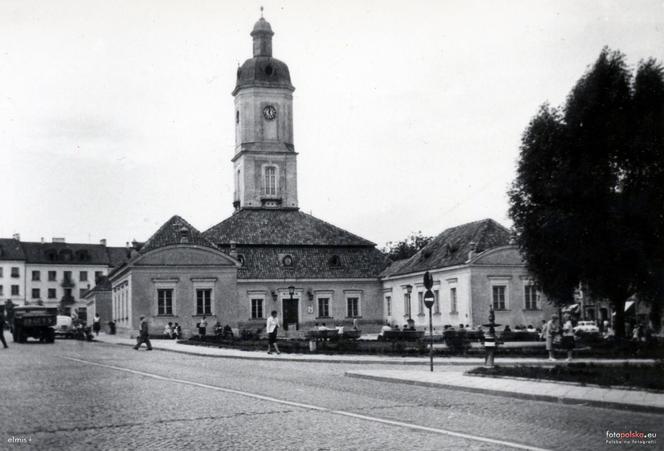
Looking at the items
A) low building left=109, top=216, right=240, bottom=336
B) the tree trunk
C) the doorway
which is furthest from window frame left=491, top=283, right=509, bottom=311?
low building left=109, top=216, right=240, bottom=336

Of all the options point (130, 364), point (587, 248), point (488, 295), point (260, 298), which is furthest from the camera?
point (260, 298)

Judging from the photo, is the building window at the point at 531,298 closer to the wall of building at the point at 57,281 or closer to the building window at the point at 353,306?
the building window at the point at 353,306

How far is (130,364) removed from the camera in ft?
85.7

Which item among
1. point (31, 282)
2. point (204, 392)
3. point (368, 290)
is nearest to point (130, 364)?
point (204, 392)

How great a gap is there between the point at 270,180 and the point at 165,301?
21.8 meters

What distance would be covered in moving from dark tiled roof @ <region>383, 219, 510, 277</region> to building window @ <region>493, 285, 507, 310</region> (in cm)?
261

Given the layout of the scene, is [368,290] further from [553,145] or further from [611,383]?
[611,383]

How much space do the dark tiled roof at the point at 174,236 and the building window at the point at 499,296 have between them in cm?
1838

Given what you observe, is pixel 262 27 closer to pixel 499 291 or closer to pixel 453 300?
pixel 453 300

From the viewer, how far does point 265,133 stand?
75125 mm

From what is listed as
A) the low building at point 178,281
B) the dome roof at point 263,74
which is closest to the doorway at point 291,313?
the low building at point 178,281

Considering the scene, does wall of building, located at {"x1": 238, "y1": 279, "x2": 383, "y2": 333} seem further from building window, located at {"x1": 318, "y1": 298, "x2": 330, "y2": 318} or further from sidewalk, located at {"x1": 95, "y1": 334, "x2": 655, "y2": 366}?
sidewalk, located at {"x1": 95, "y1": 334, "x2": 655, "y2": 366}

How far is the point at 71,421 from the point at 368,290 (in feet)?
179

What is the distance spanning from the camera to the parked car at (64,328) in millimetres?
56156
